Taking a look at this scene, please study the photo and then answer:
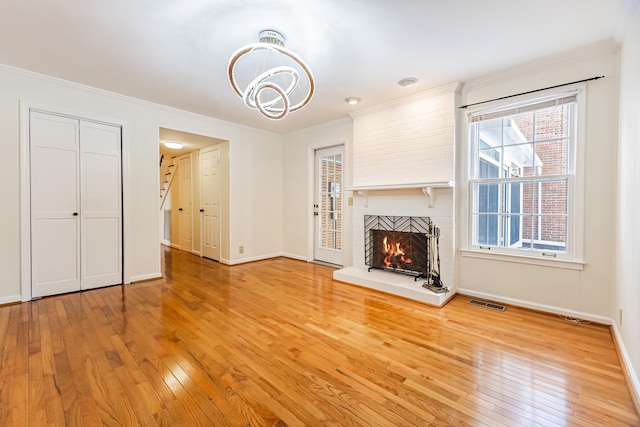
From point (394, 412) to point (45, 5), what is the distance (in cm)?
356

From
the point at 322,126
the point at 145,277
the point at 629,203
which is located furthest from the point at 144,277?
the point at 629,203

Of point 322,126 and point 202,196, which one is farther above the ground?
point 322,126

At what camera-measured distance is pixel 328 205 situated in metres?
5.06

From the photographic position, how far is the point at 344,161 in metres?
4.70

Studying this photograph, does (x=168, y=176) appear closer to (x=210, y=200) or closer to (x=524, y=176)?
(x=210, y=200)

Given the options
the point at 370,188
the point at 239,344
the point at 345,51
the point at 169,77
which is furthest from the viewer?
the point at 370,188

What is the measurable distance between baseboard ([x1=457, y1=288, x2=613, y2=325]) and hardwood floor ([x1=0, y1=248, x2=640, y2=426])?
11 cm

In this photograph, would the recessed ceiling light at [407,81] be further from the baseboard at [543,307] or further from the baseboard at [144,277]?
the baseboard at [144,277]

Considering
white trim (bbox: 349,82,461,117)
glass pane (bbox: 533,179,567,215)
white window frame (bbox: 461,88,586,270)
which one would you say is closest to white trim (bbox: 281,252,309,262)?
white trim (bbox: 349,82,461,117)

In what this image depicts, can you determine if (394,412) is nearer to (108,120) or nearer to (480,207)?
(480,207)

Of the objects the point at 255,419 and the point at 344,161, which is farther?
the point at 344,161

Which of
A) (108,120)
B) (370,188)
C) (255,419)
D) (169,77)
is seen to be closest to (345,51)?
(370,188)

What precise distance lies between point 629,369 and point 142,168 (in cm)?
527

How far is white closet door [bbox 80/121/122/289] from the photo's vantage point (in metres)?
3.51
